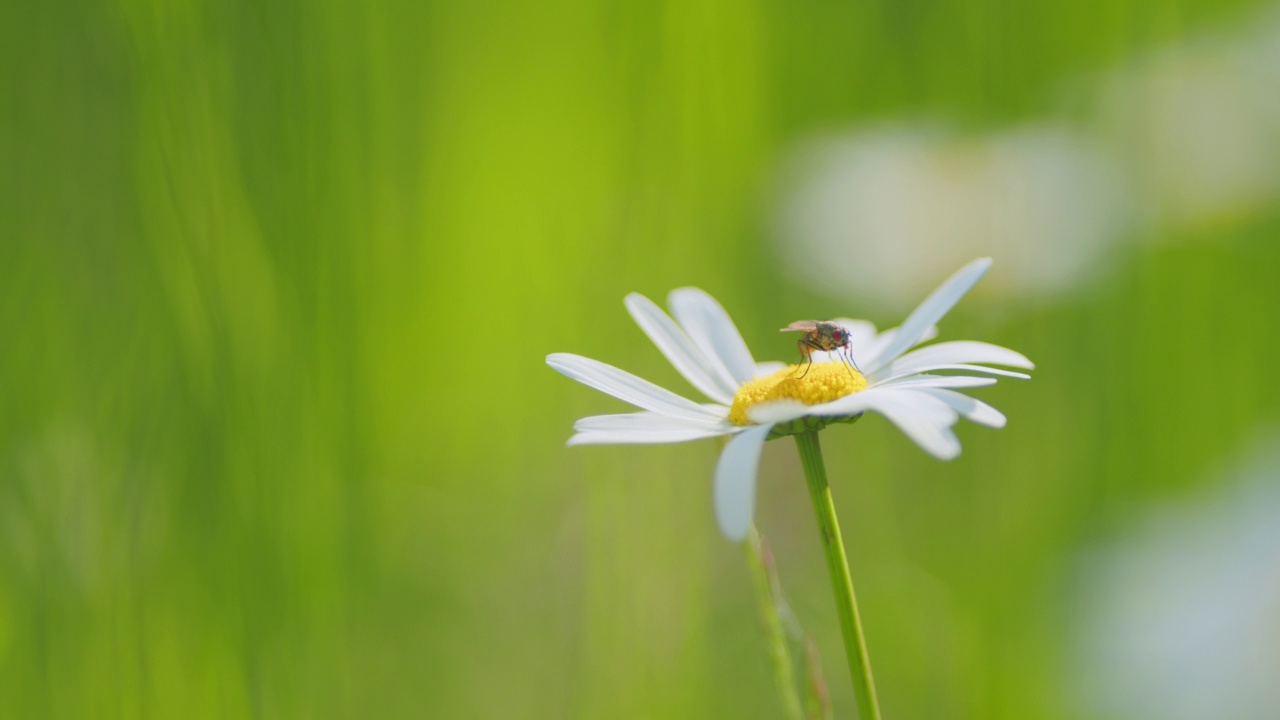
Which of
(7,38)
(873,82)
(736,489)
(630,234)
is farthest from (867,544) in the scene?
(7,38)

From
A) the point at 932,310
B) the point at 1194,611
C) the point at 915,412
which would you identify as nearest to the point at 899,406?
the point at 915,412

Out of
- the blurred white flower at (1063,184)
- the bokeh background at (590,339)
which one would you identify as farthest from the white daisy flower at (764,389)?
the blurred white flower at (1063,184)

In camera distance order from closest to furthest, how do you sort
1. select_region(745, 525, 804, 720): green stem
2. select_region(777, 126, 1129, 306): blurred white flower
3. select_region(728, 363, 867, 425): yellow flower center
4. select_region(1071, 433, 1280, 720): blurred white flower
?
select_region(745, 525, 804, 720): green stem
select_region(728, 363, 867, 425): yellow flower center
select_region(1071, 433, 1280, 720): blurred white flower
select_region(777, 126, 1129, 306): blurred white flower

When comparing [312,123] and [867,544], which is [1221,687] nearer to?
[867,544]

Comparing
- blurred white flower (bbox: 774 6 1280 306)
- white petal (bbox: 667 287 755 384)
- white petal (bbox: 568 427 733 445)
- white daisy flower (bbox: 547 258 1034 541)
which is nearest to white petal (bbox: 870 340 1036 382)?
white daisy flower (bbox: 547 258 1034 541)

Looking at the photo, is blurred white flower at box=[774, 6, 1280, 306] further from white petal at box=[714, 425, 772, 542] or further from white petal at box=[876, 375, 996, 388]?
white petal at box=[714, 425, 772, 542]

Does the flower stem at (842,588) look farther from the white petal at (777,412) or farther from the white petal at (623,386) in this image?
the white petal at (623,386)

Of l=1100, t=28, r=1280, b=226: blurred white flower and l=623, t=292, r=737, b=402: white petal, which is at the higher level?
l=1100, t=28, r=1280, b=226: blurred white flower
